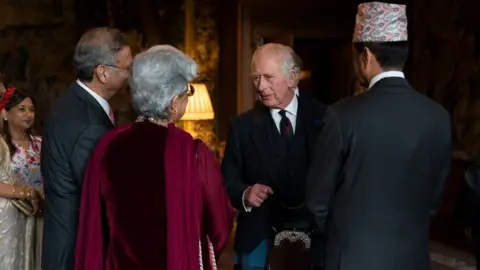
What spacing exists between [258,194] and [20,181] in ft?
5.12

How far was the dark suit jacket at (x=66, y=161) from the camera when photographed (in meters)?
2.84

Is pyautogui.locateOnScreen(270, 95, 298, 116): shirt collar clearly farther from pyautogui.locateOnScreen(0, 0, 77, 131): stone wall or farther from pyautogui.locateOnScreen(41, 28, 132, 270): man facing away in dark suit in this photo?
pyautogui.locateOnScreen(0, 0, 77, 131): stone wall

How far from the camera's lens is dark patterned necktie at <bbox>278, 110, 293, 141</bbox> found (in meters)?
3.31

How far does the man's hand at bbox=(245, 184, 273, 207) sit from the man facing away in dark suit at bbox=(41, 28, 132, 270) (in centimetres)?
65

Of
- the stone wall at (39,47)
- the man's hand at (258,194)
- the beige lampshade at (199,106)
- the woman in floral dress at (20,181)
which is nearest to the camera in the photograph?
the man's hand at (258,194)

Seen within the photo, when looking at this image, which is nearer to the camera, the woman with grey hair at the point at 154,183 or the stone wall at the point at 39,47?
the woman with grey hair at the point at 154,183

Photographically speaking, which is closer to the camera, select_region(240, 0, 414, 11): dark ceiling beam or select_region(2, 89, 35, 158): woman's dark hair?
select_region(2, 89, 35, 158): woman's dark hair

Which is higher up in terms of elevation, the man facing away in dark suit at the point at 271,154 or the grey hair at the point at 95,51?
the grey hair at the point at 95,51

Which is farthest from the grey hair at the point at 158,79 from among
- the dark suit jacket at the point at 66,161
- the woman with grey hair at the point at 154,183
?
the dark suit jacket at the point at 66,161

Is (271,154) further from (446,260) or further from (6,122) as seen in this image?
(446,260)

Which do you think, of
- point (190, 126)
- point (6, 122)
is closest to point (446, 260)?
point (190, 126)

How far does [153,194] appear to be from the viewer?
2467 mm

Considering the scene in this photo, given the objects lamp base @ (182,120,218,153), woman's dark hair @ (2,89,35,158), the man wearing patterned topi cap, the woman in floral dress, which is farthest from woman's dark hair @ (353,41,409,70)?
lamp base @ (182,120,218,153)

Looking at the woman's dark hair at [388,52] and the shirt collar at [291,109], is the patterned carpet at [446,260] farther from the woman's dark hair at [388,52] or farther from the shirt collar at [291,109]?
the woman's dark hair at [388,52]
